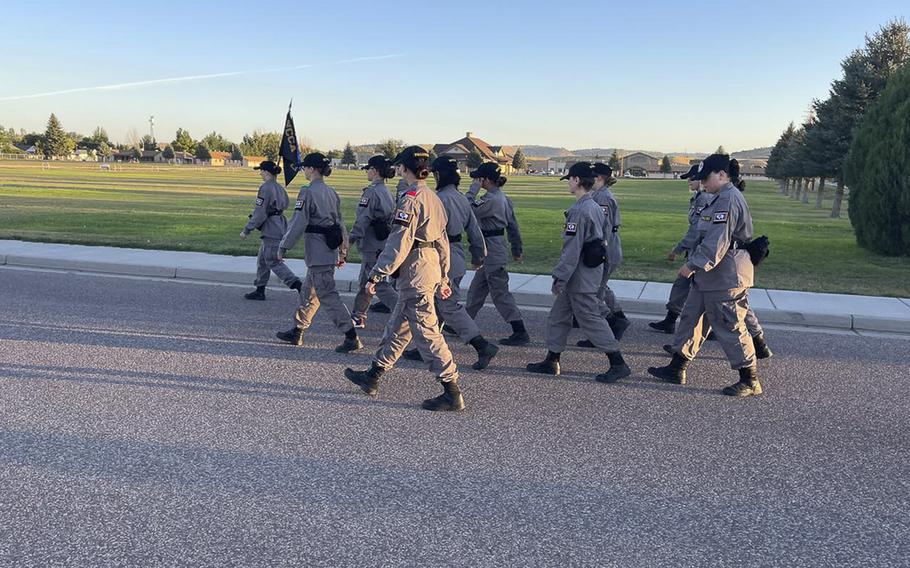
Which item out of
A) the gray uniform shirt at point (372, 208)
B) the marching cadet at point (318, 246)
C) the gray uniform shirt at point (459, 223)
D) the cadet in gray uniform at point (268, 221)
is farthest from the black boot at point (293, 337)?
the cadet in gray uniform at point (268, 221)

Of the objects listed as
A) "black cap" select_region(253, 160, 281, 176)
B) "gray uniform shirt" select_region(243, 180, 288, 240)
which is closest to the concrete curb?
"gray uniform shirt" select_region(243, 180, 288, 240)

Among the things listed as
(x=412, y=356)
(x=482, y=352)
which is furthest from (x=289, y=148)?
(x=482, y=352)

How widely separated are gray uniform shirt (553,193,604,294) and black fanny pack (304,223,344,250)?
2.26 meters

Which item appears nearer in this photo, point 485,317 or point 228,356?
point 228,356

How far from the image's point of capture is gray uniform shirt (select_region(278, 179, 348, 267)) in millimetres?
7090

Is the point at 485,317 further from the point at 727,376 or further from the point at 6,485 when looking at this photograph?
the point at 6,485

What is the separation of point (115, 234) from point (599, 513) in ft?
46.5

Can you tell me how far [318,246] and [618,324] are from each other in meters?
3.32

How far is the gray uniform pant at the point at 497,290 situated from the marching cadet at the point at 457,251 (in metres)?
0.48

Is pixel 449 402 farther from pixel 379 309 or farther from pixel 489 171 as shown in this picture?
pixel 379 309

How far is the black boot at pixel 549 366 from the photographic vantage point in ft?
21.2

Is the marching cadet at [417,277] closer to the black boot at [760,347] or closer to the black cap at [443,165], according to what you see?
the black cap at [443,165]

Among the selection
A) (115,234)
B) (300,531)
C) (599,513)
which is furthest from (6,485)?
(115,234)

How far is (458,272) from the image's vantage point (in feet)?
23.8
